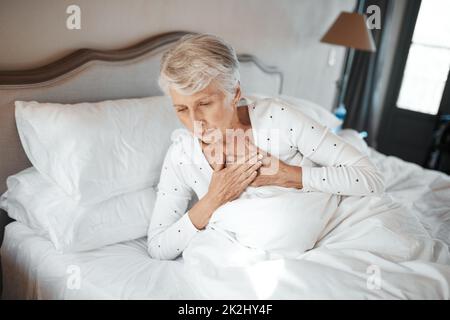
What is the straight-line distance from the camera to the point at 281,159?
126 centimetres

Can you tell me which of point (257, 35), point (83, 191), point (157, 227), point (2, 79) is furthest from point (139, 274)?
point (257, 35)

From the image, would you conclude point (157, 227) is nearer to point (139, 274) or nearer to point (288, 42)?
point (139, 274)

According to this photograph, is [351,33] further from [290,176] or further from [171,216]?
[171,216]

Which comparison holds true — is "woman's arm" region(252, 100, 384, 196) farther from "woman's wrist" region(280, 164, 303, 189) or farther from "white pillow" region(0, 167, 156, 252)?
"white pillow" region(0, 167, 156, 252)

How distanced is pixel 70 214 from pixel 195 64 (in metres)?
0.58

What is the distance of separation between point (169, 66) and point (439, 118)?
306 centimetres

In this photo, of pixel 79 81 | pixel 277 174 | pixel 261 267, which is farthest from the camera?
pixel 79 81

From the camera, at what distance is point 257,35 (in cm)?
→ 222

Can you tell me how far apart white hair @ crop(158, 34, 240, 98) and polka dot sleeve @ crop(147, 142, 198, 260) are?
27cm

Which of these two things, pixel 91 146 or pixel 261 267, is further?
pixel 91 146

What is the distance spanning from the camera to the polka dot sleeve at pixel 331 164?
1.16 m

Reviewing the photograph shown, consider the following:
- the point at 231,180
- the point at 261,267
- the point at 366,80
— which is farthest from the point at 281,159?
the point at 366,80

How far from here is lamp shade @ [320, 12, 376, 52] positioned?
2.59 metres

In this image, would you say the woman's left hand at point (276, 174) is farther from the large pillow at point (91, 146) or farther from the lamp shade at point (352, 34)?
the lamp shade at point (352, 34)
